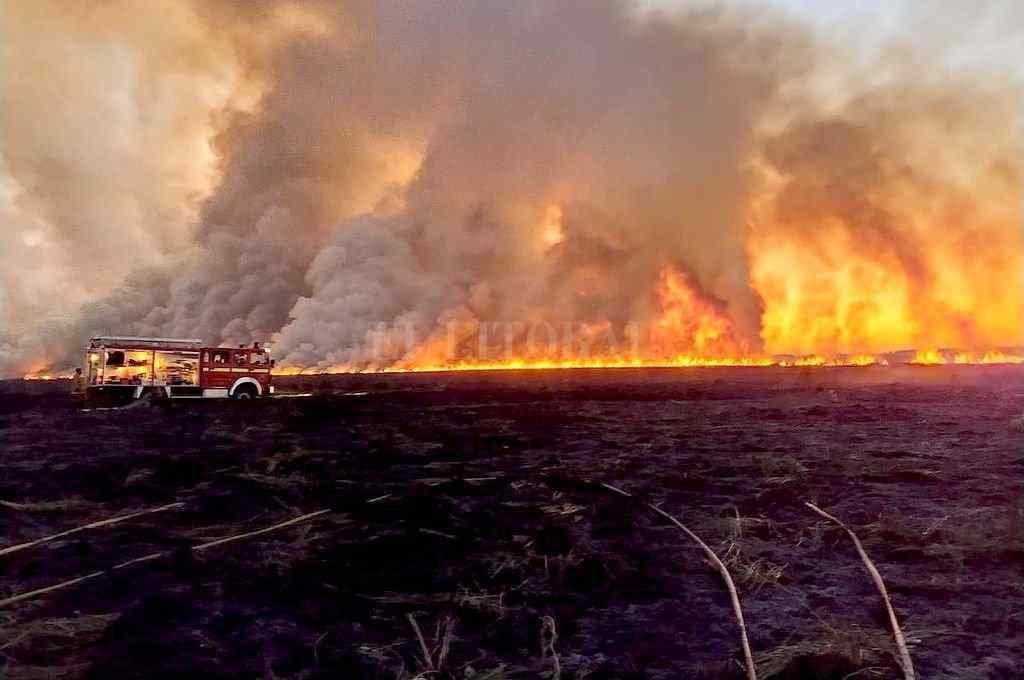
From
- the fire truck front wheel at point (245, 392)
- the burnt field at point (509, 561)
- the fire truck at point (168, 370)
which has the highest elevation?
the fire truck at point (168, 370)

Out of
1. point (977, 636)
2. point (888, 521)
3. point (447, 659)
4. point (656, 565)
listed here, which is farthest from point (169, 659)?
point (888, 521)

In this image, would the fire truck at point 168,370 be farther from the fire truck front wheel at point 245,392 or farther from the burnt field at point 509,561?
the burnt field at point 509,561

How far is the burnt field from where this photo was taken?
5457 millimetres

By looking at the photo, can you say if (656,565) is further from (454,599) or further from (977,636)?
(977,636)

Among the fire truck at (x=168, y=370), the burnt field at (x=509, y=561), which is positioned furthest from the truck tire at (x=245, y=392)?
the burnt field at (x=509, y=561)

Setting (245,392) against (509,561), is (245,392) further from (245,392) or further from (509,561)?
(509,561)

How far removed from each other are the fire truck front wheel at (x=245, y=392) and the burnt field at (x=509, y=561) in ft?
54.4

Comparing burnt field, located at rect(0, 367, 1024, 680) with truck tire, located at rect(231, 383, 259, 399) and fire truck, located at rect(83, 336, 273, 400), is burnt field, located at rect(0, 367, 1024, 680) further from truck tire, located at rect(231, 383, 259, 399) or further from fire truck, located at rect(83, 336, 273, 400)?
truck tire, located at rect(231, 383, 259, 399)

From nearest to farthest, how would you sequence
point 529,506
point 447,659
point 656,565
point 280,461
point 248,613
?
point 447,659 < point 248,613 < point 656,565 < point 529,506 < point 280,461

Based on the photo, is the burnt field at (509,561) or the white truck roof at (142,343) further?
the white truck roof at (142,343)

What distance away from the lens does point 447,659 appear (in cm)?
532

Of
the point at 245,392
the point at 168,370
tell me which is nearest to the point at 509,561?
the point at 168,370

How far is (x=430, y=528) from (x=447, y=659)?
430 centimetres

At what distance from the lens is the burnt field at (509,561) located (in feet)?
17.9
